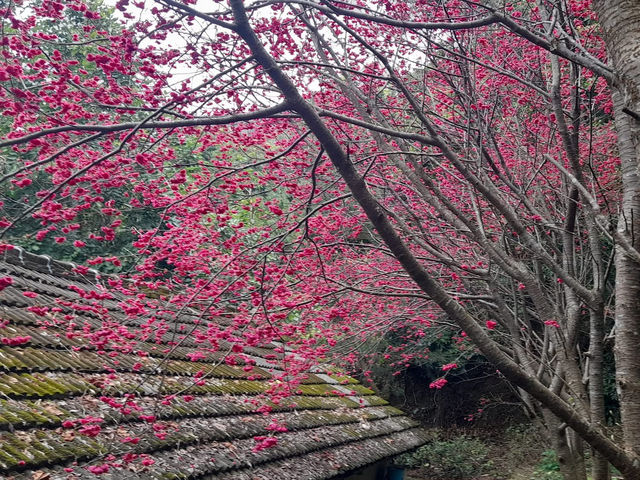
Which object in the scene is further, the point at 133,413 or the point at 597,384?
the point at 597,384

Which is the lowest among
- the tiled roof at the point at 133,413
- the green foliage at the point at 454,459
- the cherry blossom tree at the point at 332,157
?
the green foliage at the point at 454,459

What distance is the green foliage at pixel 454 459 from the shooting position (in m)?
11.9

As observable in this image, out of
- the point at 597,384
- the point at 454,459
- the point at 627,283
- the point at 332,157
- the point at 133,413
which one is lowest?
the point at 454,459

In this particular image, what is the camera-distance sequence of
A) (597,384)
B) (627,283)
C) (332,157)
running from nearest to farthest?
(332,157) < (627,283) < (597,384)

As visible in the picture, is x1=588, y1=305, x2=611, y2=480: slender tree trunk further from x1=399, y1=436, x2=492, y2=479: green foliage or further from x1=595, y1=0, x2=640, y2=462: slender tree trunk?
x1=399, y1=436, x2=492, y2=479: green foliage

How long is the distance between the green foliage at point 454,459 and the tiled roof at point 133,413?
707 cm

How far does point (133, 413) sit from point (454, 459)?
34.1 feet

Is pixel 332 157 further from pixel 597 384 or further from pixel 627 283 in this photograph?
pixel 597 384

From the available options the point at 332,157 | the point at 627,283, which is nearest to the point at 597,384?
the point at 627,283

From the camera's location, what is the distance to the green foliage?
11883 millimetres

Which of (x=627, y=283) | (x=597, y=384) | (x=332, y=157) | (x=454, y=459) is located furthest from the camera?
(x=454, y=459)

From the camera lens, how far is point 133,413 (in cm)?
346

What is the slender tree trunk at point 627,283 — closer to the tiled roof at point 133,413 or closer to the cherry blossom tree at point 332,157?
the cherry blossom tree at point 332,157

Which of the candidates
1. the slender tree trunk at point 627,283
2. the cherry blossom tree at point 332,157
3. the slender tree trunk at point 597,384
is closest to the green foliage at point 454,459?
the cherry blossom tree at point 332,157
